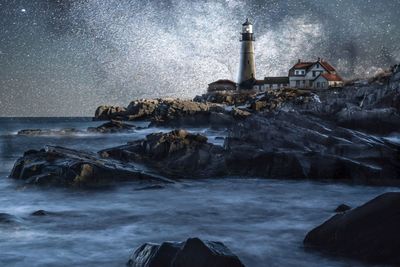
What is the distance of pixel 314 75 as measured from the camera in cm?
7675

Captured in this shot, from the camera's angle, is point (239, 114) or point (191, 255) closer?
point (191, 255)

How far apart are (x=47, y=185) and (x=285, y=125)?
27.1ft

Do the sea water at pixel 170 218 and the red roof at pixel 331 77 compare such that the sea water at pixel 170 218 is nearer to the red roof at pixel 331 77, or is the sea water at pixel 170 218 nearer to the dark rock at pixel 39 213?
the dark rock at pixel 39 213

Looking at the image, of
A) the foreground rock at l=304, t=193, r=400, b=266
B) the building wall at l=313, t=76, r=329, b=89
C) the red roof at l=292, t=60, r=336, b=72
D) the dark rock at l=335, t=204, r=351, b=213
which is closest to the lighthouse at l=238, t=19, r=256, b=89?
the red roof at l=292, t=60, r=336, b=72

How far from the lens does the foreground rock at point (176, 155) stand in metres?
15.5

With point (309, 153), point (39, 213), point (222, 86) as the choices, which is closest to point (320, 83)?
point (222, 86)

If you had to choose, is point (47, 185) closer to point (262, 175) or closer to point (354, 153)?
point (262, 175)

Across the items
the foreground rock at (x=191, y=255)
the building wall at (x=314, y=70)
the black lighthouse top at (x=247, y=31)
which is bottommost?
the foreground rock at (x=191, y=255)

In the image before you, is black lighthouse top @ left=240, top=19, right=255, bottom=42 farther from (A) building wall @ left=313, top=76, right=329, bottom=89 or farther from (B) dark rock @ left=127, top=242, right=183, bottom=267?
(B) dark rock @ left=127, top=242, right=183, bottom=267

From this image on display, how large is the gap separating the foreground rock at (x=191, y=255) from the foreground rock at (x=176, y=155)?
9.17 m

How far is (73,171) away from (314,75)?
67960mm

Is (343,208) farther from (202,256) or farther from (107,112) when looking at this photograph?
(107,112)

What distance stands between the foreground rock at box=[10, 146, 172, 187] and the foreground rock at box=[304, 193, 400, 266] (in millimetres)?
7761

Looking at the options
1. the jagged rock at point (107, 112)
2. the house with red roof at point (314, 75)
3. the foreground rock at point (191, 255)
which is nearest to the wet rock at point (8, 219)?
the foreground rock at point (191, 255)
